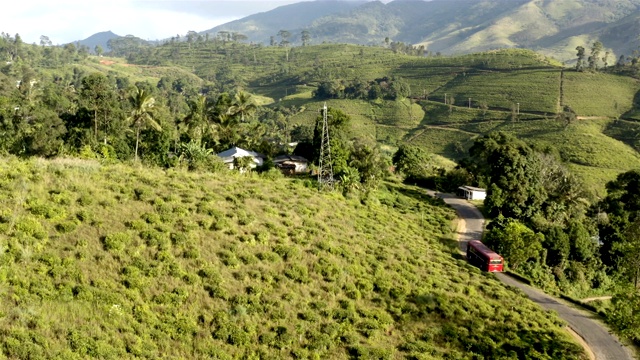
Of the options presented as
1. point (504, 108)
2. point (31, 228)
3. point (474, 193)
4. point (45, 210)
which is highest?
point (504, 108)

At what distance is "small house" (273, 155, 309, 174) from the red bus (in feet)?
104

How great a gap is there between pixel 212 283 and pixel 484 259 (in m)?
26.0

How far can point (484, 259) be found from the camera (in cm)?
3800

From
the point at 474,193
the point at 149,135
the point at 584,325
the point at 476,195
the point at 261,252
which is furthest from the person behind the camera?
the point at 476,195

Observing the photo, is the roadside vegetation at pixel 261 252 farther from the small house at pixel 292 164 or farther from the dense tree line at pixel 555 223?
the small house at pixel 292 164

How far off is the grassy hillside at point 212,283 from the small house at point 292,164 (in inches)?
1280

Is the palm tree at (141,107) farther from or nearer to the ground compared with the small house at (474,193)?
farther from the ground

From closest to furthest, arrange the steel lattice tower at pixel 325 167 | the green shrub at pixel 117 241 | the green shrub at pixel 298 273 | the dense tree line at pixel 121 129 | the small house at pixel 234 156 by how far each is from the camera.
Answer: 1. the green shrub at pixel 117 241
2. the green shrub at pixel 298 273
3. the steel lattice tower at pixel 325 167
4. the dense tree line at pixel 121 129
5. the small house at pixel 234 156

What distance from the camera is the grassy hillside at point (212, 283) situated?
640 inches

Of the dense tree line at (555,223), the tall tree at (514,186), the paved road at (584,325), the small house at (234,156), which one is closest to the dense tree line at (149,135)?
the small house at (234,156)

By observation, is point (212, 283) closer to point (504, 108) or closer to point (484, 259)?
point (484, 259)

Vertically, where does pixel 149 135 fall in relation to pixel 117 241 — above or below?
above

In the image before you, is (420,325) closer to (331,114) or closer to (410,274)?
(410,274)

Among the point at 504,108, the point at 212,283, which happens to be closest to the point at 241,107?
the point at 212,283
